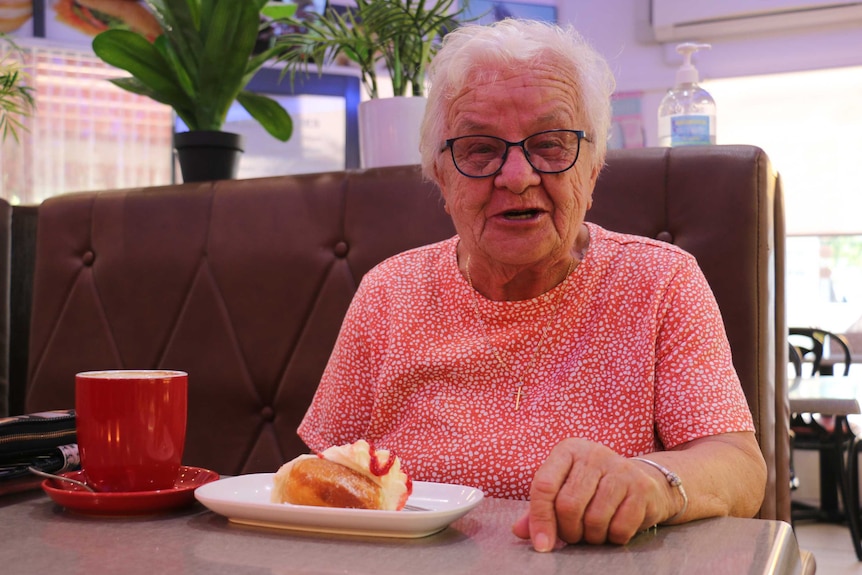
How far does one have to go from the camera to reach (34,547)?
618mm

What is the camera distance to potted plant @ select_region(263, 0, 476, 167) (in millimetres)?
1694

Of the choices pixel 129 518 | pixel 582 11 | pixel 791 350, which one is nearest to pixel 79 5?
pixel 582 11

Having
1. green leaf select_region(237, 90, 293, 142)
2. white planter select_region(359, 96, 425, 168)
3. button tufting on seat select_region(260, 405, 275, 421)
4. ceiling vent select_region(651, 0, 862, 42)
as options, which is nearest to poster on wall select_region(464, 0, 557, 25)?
ceiling vent select_region(651, 0, 862, 42)

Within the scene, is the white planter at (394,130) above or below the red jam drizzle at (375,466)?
above

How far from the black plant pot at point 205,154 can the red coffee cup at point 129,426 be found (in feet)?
3.83

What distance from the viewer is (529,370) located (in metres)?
1.14

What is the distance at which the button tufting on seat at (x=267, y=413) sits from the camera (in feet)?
5.28

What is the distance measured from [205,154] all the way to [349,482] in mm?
1319

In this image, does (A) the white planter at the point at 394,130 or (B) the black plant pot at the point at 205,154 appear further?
(B) the black plant pot at the point at 205,154

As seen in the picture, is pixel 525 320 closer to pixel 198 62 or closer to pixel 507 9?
pixel 198 62

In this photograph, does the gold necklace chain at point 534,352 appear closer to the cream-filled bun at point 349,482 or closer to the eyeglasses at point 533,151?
the eyeglasses at point 533,151

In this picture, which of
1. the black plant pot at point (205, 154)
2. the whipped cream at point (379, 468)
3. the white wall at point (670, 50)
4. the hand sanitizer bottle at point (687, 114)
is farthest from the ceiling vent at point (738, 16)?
the whipped cream at point (379, 468)

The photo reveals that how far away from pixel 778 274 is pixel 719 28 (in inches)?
153

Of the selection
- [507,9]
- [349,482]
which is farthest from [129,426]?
[507,9]
